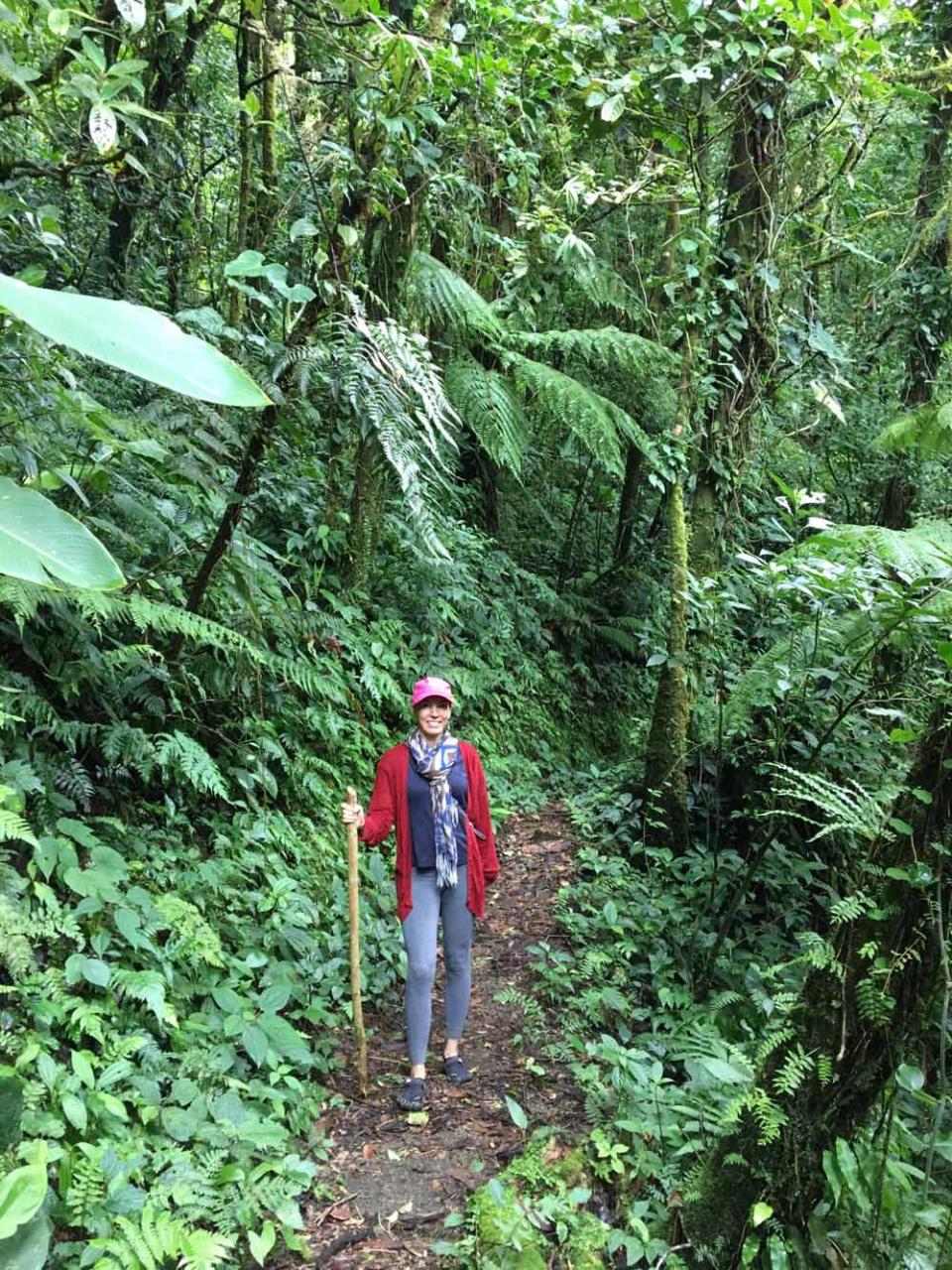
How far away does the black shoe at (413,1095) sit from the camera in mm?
3500

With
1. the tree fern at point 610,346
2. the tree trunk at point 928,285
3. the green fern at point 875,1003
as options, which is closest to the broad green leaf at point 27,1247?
the green fern at point 875,1003

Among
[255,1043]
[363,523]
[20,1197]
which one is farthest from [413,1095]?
[363,523]

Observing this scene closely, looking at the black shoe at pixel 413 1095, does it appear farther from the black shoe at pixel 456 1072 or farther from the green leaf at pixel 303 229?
the green leaf at pixel 303 229

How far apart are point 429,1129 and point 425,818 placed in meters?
1.23

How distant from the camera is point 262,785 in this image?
457 centimetres

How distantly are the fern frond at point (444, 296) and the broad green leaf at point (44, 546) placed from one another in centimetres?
564

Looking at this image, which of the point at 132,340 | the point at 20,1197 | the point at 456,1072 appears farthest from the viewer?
Result: the point at 456,1072

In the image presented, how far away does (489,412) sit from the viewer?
21.9 feet

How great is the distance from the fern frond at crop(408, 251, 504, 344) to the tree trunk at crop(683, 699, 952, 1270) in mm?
4656

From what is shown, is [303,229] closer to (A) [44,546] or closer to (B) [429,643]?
(A) [44,546]

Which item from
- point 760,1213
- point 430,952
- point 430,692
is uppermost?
point 430,692

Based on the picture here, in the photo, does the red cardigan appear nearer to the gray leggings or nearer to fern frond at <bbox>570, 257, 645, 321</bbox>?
the gray leggings

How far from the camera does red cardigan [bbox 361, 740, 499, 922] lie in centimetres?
368

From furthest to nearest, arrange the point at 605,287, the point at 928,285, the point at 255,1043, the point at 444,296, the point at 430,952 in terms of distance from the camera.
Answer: the point at 928,285 < the point at 605,287 < the point at 444,296 < the point at 430,952 < the point at 255,1043
